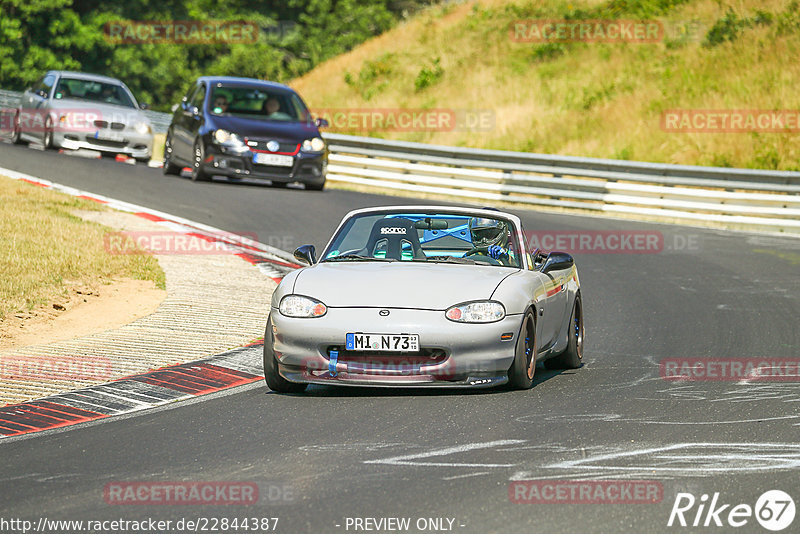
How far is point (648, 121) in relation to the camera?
30.7 m

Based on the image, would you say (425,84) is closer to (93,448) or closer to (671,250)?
(671,250)

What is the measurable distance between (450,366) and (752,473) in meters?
2.50

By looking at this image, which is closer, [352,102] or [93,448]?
[93,448]

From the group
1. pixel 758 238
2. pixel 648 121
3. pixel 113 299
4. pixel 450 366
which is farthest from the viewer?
pixel 648 121

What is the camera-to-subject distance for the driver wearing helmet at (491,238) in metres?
9.91

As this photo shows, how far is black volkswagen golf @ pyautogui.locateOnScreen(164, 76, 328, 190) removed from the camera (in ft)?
72.0

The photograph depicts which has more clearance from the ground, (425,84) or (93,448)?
(425,84)

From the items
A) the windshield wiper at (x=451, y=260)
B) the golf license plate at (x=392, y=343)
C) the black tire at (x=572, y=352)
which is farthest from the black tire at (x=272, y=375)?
the black tire at (x=572, y=352)

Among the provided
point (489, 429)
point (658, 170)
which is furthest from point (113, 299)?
point (658, 170)

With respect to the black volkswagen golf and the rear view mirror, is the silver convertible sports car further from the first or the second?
the black volkswagen golf

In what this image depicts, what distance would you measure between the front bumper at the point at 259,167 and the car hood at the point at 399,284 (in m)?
12.8

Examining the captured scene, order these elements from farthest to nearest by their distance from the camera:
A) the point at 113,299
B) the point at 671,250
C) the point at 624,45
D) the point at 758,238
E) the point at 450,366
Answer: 1. the point at 624,45
2. the point at 758,238
3. the point at 671,250
4. the point at 113,299
5. the point at 450,366

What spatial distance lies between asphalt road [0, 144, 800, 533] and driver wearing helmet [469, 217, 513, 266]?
98 cm

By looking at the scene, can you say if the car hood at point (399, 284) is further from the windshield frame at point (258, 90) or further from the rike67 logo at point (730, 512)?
the windshield frame at point (258, 90)
